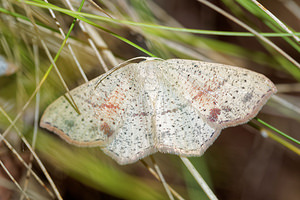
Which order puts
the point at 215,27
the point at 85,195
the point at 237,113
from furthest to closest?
1. the point at 215,27
2. the point at 85,195
3. the point at 237,113

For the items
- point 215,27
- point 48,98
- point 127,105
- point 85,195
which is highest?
point 215,27

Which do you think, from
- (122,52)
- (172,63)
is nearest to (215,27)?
(122,52)

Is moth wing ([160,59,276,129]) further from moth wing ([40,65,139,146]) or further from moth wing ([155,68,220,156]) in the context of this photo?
moth wing ([40,65,139,146])

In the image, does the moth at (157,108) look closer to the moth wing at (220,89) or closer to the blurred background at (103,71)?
the moth wing at (220,89)

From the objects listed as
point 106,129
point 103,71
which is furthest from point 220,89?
point 103,71

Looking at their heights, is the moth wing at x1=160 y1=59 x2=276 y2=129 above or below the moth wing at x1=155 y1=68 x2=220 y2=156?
above

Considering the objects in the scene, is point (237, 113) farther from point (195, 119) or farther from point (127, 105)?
point (127, 105)

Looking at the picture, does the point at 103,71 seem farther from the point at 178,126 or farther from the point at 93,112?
the point at 178,126

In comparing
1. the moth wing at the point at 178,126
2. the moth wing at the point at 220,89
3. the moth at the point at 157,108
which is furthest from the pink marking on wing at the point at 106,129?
the moth wing at the point at 220,89

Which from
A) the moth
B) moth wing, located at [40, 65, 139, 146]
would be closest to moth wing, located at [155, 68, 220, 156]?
the moth
